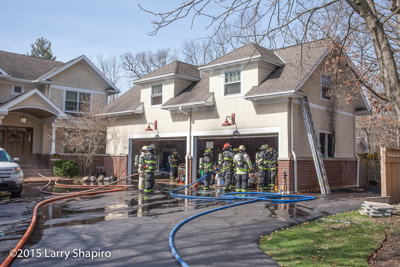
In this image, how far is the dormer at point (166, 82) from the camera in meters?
19.1

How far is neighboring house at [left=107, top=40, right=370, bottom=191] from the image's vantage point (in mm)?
14320

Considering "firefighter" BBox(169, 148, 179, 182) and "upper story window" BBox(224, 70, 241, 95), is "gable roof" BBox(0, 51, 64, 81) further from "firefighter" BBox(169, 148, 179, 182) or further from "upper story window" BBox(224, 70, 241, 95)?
"upper story window" BBox(224, 70, 241, 95)

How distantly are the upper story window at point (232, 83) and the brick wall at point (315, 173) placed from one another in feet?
13.9

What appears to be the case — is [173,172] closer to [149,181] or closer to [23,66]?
[149,181]

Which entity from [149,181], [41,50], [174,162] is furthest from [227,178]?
[41,50]

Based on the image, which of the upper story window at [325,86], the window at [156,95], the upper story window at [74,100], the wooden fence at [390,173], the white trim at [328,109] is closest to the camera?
the wooden fence at [390,173]

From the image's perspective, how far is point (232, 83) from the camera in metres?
16.4

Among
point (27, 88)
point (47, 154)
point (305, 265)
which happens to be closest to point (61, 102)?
point (27, 88)

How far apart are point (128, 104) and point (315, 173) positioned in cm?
1205

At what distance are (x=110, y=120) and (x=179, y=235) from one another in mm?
15582

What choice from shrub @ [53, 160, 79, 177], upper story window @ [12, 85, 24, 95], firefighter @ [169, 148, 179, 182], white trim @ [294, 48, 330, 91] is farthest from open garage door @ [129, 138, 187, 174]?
white trim @ [294, 48, 330, 91]

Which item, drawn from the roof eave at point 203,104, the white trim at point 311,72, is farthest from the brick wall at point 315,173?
the roof eave at point 203,104

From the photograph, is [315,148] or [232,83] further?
[232,83]

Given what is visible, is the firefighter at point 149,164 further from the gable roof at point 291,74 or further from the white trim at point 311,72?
the white trim at point 311,72
